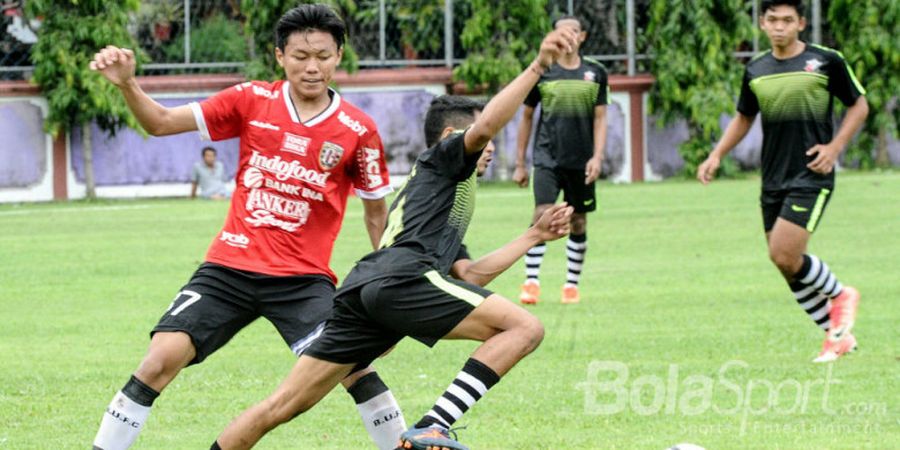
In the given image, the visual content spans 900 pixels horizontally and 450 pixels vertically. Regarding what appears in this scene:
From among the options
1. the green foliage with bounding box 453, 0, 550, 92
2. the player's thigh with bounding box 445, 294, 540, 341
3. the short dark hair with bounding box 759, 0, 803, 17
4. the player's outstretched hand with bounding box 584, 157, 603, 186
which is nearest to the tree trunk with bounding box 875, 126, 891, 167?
the green foliage with bounding box 453, 0, 550, 92

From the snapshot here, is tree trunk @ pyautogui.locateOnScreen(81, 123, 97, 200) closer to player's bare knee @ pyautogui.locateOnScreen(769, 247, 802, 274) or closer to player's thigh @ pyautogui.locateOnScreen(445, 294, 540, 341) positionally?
player's bare knee @ pyautogui.locateOnScreen(769, 247, 802, 274)

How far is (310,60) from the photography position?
708 centimetres

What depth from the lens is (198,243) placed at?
704 inches

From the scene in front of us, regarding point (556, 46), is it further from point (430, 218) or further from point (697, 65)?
point (697, 65)

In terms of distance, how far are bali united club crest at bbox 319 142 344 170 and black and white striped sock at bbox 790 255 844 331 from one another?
392 centimetres

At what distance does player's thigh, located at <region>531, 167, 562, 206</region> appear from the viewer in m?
13.3

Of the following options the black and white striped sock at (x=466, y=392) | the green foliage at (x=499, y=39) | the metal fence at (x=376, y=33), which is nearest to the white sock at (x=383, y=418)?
the black and white striped sock at (x=466, y=392)

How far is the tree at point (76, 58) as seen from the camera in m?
25.4

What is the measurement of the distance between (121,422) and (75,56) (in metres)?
19.7

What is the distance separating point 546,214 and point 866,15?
76.3 feet

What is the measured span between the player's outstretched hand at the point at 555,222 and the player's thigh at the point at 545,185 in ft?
21.7

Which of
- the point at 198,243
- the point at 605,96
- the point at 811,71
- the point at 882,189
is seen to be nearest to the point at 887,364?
the point at 811,71

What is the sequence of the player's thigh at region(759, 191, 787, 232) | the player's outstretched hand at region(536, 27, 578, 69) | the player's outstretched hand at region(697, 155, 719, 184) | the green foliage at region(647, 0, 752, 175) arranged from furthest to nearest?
the green foliage at region(647, 0, 752, 175) → the player's outstretched hand at region(697, 155, 719, 184) → the player's thigh at region(759, 191, 787, 232) → the player's outstretched hand at region(536, 27, 578, 69)

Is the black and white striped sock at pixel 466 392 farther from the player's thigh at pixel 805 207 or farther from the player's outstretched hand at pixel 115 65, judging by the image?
the player's thigh at pixel 805 207
